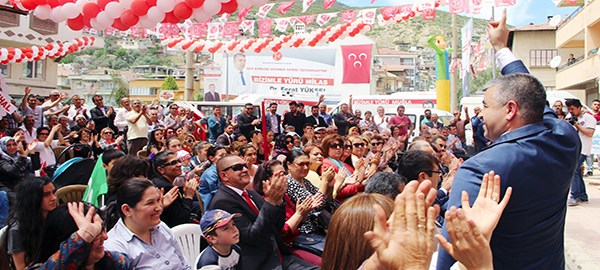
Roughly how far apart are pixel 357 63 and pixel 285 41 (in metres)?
14.7

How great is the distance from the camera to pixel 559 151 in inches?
75.4

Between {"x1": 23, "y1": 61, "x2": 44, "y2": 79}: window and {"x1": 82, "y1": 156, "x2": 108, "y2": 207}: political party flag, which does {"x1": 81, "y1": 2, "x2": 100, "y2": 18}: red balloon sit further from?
{"x1": 23, "y1": 61, "x2": 44, "y2": 79}: window

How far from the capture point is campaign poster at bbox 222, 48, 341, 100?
89.2 ft

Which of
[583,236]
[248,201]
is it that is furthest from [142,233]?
[583,236]

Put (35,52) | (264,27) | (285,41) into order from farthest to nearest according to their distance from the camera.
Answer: (264,27) < (35,52) < (285,41)

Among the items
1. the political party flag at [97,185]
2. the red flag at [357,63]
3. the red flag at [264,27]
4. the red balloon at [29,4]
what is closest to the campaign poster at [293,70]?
the red flag at [357,63]

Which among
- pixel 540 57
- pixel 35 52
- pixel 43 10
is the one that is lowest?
pixel 43 10

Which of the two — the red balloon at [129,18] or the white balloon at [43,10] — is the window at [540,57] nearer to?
the red balloon at [129,18]

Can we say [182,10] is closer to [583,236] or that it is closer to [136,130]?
[136,130]

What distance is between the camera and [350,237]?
1.83 m

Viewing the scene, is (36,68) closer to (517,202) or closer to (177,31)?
(177,31)

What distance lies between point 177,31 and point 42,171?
9232mm

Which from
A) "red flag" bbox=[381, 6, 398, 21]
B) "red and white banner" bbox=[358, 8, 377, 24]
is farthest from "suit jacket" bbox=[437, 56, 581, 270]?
"red and white banner" bbox=[358, 8, 377, 24]

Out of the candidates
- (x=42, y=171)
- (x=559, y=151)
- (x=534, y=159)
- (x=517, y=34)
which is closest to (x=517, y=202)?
(x=534, y=159)
